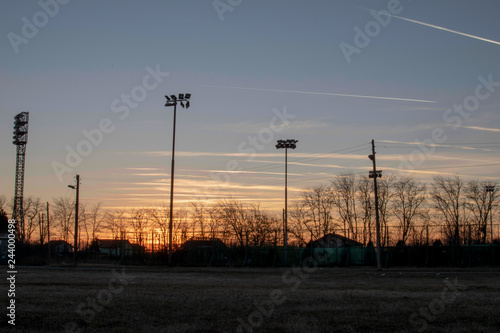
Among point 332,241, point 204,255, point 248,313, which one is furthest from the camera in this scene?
point 332,241

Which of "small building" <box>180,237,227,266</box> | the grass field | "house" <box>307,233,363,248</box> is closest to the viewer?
the grass field

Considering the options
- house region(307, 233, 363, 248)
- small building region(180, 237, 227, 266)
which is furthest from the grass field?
house region(307, 233, 363, 248)

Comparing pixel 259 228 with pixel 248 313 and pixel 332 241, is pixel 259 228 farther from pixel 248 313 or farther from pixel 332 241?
pixel 248 313

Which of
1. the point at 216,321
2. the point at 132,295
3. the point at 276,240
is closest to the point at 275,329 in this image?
the point at 216,321

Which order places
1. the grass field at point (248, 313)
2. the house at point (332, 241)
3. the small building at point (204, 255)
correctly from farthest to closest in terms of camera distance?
the house at point (332, 241), the small building at point (204, 255), the grass field at point (248, 313)

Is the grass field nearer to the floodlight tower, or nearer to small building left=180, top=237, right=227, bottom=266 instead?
small building left=180, top=237, right=227, bottom=266

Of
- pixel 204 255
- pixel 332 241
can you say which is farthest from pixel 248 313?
pixel 332 241

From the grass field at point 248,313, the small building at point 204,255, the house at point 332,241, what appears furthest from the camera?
the house at point 332,241

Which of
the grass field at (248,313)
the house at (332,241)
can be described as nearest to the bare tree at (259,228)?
the house at (332,241)

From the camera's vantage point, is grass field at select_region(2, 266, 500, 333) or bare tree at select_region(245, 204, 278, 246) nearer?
grass field at select_region(2, 266, 500, 333)

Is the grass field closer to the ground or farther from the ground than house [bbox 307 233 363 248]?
farther from the ground

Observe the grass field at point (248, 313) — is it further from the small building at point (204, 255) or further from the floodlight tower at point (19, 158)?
the floodlight tower at point (19, 158)

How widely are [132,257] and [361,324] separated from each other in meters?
44.6

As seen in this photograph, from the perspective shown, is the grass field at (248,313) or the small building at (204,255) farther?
the small building at (204,255)
